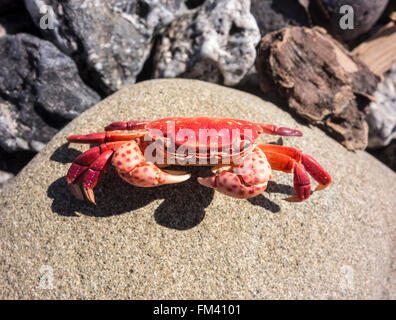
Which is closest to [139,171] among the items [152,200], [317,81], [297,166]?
[152,200]

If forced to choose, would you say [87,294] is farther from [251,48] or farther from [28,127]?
[251,48]

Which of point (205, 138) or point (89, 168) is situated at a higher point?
point (205, 138)

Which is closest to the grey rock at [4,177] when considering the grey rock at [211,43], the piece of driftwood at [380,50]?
the grey rock at [211,43]

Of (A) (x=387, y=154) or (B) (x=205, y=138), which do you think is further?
(A) (x=387, y=154)

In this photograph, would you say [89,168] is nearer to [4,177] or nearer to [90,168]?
[90,168]

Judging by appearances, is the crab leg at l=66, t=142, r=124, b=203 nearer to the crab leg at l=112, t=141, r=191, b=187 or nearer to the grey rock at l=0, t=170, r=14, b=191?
the crab leg at l=112, t=141, r=191, b=187

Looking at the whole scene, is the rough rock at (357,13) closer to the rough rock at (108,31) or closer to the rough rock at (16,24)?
the rough rock at (108,31)
